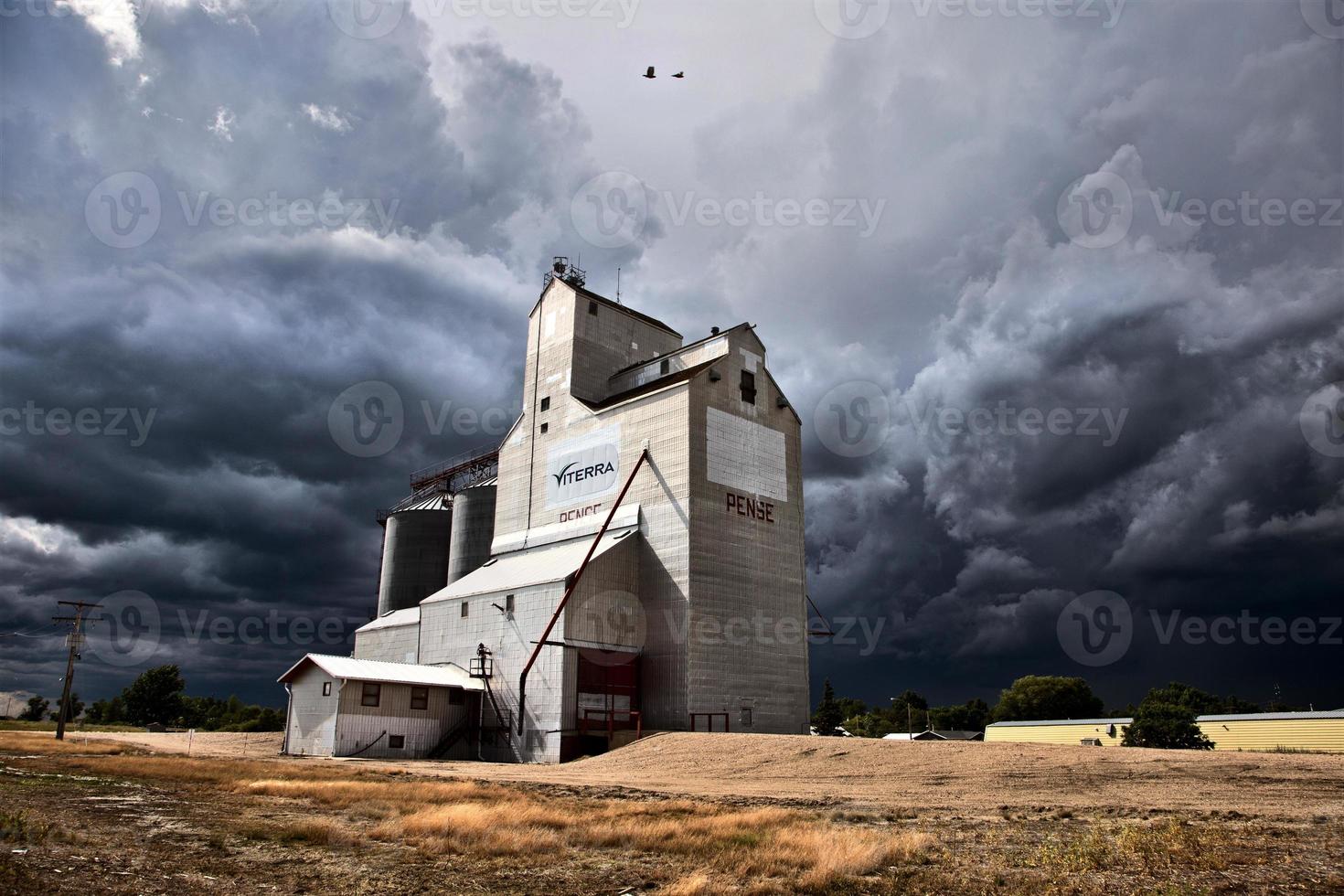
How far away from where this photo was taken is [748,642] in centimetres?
4828

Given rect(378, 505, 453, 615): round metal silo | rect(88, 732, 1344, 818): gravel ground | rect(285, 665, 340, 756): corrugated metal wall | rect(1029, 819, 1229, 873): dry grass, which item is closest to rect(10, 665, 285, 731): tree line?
rect(378, 505, 453, 615): round metal silo

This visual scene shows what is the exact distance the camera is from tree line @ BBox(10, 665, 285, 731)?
110206 mm

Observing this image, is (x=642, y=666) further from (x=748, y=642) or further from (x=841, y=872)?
(x=841, y=872)

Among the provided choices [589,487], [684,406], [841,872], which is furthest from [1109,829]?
[589,487]

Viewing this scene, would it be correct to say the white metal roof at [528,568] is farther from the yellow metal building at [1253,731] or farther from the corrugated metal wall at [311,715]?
the yellow metal building at [1253,731]

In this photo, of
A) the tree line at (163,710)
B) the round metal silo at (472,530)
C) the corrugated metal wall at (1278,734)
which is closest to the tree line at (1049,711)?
the corrugated metal wall at (1278,734)

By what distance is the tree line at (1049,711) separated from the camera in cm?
5691

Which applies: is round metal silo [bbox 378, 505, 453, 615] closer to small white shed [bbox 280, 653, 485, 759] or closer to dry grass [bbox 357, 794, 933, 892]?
small white shed [bbox 280, 653, 485, 759]

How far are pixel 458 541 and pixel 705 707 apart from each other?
98.5 ft

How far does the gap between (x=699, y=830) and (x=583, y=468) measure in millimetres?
40071

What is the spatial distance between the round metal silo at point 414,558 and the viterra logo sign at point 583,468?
1988 centimetres

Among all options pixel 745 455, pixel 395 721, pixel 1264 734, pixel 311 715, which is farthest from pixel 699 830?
pixel 1264 734

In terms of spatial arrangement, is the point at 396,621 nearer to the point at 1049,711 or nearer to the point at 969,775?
the point at 969,775

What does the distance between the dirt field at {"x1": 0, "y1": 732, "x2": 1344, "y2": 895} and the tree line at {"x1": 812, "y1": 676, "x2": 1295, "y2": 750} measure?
33995mm
